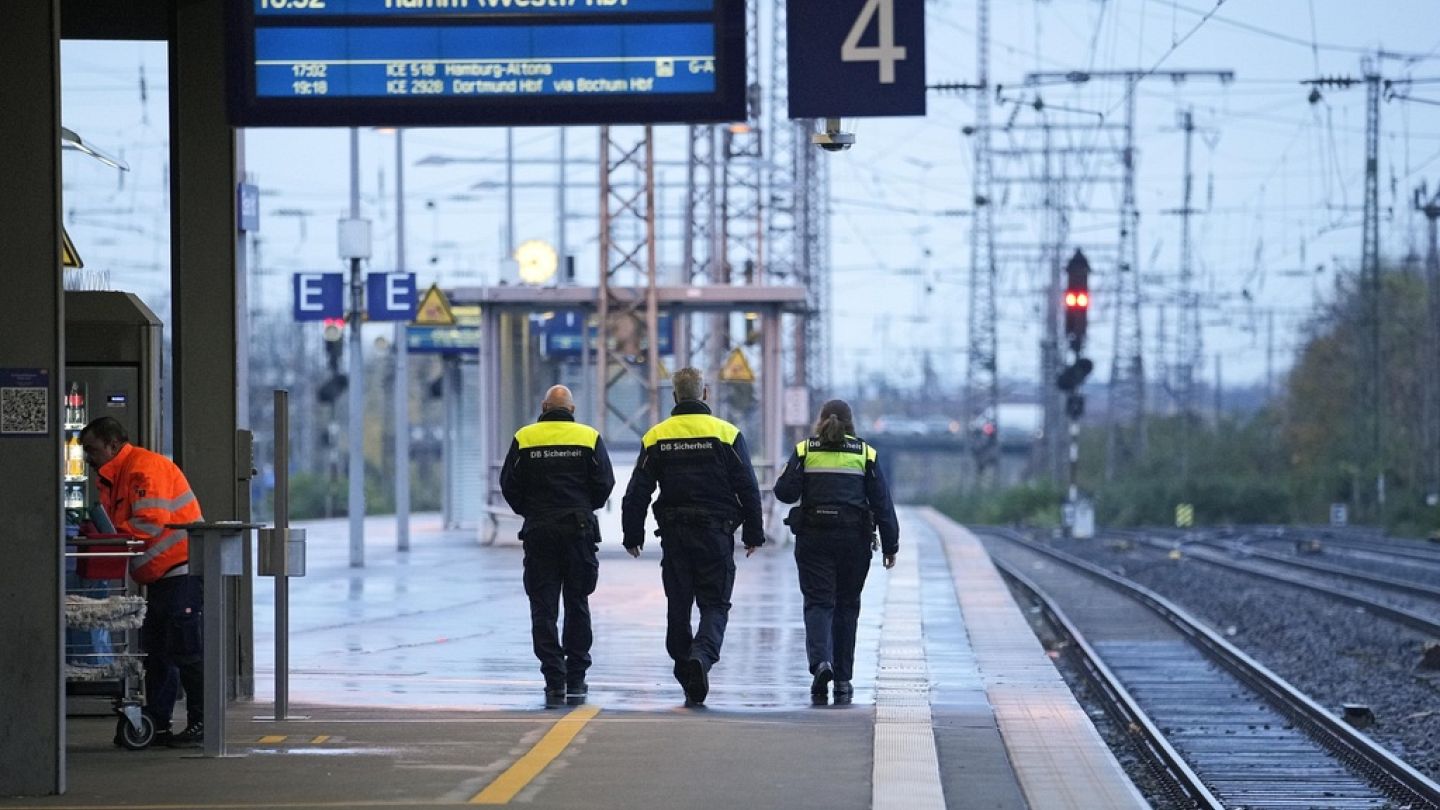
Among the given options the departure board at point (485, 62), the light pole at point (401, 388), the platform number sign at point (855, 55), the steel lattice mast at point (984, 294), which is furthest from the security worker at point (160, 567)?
the steel lattice mast at point (984, 294)

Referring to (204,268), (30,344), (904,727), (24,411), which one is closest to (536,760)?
(904,727)

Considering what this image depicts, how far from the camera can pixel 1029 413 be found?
456ft

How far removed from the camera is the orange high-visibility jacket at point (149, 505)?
1093cm

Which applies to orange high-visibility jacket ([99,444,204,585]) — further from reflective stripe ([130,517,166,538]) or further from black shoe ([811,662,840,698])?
black shoe ([811,662,840,698])

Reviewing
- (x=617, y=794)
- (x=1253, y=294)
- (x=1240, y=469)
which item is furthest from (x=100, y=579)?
(x=1240, y=469)

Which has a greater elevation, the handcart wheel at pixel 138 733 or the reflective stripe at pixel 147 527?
the reflective stripe at pixel 147 527

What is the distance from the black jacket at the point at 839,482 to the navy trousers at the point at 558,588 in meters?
1.21

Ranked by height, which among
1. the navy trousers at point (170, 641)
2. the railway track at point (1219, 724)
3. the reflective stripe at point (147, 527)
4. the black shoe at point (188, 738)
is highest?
the reflective stripe at point (147, 527)

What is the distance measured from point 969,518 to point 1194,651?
59.8 meters

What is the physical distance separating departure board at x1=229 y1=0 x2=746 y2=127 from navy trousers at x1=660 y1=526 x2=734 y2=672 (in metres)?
2.91

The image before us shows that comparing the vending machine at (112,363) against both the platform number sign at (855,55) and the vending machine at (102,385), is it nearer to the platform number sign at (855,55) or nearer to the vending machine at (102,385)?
the vending machine at (102,385)

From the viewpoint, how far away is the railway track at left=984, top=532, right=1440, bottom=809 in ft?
44.8

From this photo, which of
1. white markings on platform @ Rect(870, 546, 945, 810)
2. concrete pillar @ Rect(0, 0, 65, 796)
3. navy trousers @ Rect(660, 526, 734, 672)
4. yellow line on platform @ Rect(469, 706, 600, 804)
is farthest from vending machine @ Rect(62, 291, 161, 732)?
white markings on platform @ Rect(870, 546, 945, 810)

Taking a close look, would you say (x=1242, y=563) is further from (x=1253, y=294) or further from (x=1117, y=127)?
(x=1253, y=294)
